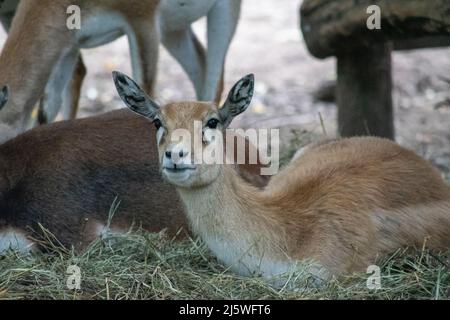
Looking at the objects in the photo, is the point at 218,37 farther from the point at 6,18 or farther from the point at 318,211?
the point at 318,211

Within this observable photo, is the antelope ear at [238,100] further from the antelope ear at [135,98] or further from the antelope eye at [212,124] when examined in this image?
the antelope ear at [135,98]

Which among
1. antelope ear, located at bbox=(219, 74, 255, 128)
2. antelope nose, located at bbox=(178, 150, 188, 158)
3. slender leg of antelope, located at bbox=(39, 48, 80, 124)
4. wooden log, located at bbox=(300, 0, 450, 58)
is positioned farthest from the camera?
slender leg of antelope, located at bbox=(39, 48, 80, 124)

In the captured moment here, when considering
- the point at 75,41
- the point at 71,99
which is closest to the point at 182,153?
the point at 75,41

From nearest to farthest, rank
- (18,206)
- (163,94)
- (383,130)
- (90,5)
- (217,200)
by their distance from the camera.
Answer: (217,200) → (18,206) → (90,5) → (383,130) → (163,94)

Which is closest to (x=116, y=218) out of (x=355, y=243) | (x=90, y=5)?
(x=355, y=243)

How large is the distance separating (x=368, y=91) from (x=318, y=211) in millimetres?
3550

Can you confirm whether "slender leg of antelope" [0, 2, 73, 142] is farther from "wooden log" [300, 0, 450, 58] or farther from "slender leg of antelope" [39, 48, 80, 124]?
"wooden log" [300, 0, 450, 58]

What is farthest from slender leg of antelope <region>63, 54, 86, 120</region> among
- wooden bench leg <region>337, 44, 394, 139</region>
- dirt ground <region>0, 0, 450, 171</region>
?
wooden bench leg <region>337, 44, 394, 139</region>

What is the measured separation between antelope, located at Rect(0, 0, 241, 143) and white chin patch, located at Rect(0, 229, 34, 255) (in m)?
1.42

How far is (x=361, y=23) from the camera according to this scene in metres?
8.00

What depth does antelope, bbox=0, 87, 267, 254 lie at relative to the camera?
20.2 feet
